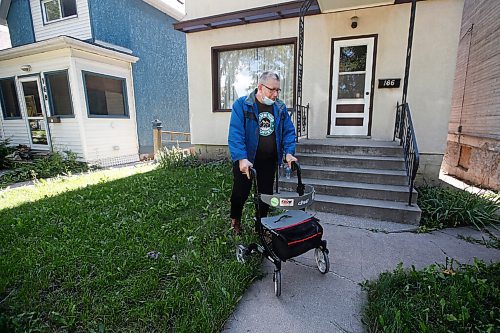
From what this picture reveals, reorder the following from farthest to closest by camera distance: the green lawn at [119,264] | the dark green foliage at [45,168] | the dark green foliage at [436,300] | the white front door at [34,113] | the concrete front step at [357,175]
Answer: the white front door at [34,113] → the dark green foliage at [45,168] → the concrete front step at [357,175] → the green lawn at [119,264] → the dark green foliage at [436,300]

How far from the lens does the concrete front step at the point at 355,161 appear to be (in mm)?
4082

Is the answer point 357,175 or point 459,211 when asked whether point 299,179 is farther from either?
point 459,211

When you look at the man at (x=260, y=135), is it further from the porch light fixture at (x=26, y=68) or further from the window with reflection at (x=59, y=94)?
the porch light fixture at (x=26, y=68)

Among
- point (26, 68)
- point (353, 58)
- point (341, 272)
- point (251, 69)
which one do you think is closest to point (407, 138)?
point (353, 58)

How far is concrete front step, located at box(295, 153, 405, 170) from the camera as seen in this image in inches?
161

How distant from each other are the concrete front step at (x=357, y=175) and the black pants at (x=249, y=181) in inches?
74.1

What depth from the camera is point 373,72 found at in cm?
514

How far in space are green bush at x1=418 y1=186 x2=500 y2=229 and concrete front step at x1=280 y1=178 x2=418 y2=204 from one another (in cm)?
30

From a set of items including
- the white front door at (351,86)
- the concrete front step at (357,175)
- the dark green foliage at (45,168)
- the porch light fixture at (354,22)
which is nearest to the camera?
the concrete front step at (357,175)

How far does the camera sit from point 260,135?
2367 millimetres

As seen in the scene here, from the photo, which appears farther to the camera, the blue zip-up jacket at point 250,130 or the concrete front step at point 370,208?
the concrete front step at point 370,208

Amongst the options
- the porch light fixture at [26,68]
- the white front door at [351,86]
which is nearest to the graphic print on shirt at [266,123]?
the white front door at [351,86]

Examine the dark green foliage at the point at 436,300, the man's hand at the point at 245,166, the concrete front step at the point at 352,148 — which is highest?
the man's hand at the point at 245,166

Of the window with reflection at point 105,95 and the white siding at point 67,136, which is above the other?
the window with reflection at point 105,95
